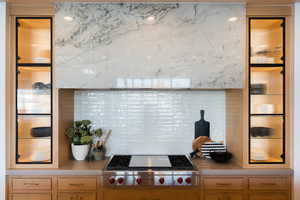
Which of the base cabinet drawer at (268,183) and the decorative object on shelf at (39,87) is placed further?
the decorative object on shelf at (39,87)

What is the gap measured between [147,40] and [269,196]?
188 cm

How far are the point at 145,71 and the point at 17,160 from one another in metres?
1.50

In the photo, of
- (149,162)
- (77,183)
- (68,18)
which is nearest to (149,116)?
(149,162)

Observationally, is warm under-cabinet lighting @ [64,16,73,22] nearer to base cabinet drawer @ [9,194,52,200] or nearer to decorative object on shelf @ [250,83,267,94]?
base cabinet drawer @ [9,194,52,200]

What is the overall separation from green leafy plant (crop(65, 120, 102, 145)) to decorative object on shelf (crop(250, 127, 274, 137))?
1653mm

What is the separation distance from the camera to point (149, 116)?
2.67 metres

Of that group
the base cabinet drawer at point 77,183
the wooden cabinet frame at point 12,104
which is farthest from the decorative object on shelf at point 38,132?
the base cabinet drawer at point 77,183

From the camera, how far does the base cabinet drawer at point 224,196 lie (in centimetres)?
209

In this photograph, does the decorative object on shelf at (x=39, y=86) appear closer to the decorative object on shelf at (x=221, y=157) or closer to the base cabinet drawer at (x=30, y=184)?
the base cabinet drawer at (x=30, y=184)

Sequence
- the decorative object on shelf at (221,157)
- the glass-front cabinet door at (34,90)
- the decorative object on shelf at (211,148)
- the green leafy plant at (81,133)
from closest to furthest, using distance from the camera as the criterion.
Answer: the glass-front cabinet door at (34,90), the decorative object on shelf at (221,157), the green leafy plant at (81,133), the decorative object on shelf at (211,148)

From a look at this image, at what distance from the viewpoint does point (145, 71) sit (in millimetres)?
2156

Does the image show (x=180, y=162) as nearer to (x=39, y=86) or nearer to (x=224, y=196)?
(x=224, y=196)

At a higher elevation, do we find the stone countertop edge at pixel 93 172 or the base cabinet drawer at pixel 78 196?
the stone countertop edge at pixel 93 172

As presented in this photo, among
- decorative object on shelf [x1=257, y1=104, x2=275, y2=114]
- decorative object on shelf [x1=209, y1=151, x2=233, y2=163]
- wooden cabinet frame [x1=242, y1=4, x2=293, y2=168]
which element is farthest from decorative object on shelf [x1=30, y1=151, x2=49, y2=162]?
decorative object on shelf [x1=257, y1=104, x2=275, y2=114]
